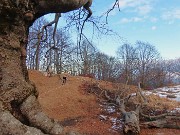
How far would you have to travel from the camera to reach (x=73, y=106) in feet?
56.1

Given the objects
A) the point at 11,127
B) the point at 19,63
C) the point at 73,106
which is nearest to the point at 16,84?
the point at 19,63

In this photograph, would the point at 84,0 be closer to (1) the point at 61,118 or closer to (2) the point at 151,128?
(2) the point at 151,128

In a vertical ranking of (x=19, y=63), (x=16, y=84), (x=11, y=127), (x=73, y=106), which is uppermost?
(x=19, y=63)

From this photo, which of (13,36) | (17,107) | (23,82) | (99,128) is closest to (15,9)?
(13,36)

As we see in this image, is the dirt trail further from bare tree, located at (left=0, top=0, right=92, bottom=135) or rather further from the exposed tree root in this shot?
the exposed tree root

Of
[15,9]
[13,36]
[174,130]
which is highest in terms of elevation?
Result: [15,9]

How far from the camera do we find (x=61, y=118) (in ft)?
48.9

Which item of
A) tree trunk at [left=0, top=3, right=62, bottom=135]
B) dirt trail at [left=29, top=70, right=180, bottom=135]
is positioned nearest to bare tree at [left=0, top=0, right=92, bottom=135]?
tree trunk at [left=0, top=3, right=62, bottom=135]

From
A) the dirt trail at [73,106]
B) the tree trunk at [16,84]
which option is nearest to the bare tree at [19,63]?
the tree trunk at [16,84]

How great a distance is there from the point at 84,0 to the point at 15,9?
1339 mm

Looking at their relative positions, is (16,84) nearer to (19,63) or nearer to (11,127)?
(19,63)

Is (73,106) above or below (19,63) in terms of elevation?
below

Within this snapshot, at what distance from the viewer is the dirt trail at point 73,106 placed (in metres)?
12.4

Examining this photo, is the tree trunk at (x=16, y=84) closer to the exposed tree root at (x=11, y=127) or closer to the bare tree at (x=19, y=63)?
the bare tree at (x=19, y=63)
